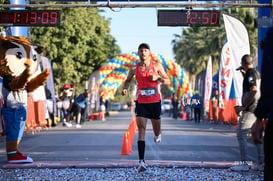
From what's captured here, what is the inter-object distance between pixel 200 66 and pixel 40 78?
43.5 meters

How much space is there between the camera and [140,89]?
9.07 meters

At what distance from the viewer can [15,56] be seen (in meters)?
10.6

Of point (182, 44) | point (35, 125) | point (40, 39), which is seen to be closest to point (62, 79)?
point (40, 39)

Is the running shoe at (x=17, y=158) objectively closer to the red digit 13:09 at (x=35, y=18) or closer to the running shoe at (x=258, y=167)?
the running shoe at (x=258, y=167)

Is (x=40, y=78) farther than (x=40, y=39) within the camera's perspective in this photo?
No

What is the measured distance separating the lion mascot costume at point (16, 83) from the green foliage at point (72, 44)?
84.3 feet

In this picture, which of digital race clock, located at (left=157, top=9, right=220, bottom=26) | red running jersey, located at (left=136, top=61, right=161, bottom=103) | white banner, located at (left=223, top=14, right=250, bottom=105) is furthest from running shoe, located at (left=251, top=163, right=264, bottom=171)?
white banner, located at (left=223, top=14, right=250, bottom=105)

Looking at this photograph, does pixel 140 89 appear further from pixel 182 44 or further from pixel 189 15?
pixel 182 44

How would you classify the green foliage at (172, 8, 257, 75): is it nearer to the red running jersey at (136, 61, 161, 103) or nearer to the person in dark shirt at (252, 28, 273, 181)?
the red running jersey at (136, 61, 161, 103)

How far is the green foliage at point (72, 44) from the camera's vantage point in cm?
3850

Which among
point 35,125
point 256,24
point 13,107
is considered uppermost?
point 256,24

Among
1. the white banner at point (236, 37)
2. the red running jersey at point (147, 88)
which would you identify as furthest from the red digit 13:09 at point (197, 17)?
the red running jersey at point (147, 88)

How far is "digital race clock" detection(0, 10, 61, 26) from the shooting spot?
47.5 feet

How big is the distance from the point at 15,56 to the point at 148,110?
10.2 ft
